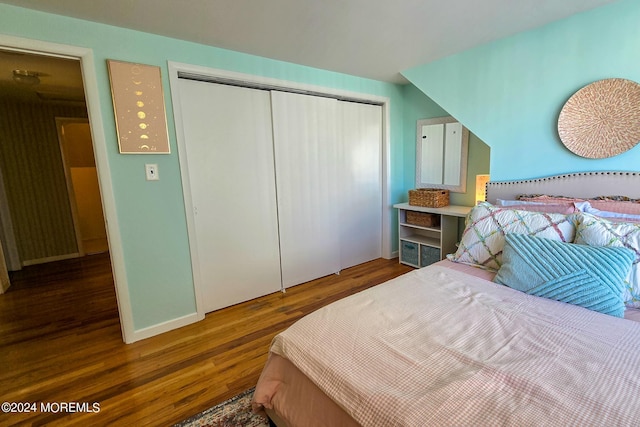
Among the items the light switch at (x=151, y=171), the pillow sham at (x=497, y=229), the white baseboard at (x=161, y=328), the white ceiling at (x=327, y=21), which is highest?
the white ceiling at (x=327, y=21)

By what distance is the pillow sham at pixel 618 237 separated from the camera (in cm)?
135

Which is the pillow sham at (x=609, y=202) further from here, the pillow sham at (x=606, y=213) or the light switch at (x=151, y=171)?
the light switch at (x=151, y=171)

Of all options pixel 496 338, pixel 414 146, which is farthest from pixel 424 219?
pixel 496 338

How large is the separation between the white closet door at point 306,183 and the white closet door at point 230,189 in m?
0.11

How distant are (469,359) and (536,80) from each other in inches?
87.1

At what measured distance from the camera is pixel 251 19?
6.14 feet

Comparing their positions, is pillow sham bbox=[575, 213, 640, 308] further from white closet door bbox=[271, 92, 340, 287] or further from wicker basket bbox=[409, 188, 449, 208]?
white closet door bbox=[271, 92, 340, 287]

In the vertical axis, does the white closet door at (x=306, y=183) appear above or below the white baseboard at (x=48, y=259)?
above

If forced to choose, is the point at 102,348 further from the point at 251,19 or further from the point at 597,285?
the point at 597,285

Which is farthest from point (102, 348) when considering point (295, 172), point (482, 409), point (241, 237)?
point (482, 409)

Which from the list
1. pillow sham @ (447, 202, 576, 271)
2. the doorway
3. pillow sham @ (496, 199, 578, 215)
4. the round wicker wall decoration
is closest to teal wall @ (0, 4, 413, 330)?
pillow sham @ (447, 202, 576, 271)

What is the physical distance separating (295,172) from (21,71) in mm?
2626

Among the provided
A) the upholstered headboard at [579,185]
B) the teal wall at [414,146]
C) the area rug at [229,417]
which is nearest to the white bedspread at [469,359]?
the area rug at [229,417]

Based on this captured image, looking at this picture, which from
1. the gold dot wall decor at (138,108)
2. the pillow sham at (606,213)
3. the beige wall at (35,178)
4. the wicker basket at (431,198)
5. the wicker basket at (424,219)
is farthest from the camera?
the beige wall at (35,178)
